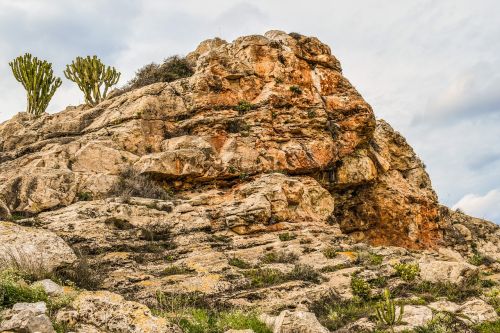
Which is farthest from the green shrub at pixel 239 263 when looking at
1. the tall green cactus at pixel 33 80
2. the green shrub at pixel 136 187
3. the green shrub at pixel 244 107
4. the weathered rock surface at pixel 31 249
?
the tall green cactus at pixel 33 80

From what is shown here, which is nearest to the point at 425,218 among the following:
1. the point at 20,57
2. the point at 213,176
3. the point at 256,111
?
the point at 256,111

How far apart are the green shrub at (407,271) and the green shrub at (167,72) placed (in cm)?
1623

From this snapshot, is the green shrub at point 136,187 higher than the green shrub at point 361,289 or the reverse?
higher

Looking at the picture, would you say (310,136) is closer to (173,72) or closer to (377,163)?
(377,163)

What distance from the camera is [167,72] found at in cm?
2473

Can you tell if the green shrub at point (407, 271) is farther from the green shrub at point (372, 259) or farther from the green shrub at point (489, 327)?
the green shrub at point (489, 327)

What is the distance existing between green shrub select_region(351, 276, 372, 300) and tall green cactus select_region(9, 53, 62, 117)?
25.6m

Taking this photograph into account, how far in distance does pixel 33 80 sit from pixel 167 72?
1118 cm

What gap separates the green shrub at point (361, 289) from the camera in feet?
36.8

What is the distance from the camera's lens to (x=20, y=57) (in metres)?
30.2

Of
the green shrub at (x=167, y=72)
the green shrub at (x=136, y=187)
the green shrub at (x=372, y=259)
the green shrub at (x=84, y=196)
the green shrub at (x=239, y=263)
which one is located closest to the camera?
the green shrub at (x=239, y=263)

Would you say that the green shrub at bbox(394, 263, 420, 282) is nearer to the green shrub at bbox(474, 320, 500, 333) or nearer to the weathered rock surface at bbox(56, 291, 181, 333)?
the green shrub at bbox(474, 320, 500, 333)

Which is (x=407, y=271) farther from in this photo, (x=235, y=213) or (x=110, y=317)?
(x=110, y=317)

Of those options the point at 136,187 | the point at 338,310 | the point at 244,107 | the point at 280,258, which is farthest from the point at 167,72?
the point at 338,310
